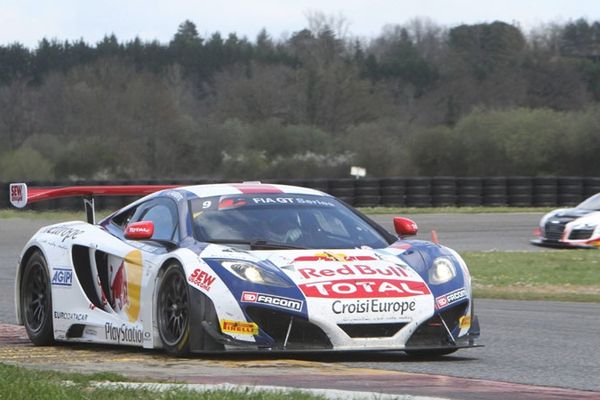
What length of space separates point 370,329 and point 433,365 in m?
0.42

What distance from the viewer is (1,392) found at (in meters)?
5.62

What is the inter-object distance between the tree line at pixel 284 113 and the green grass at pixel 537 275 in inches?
934

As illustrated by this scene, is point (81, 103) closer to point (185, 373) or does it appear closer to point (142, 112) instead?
point (142, 112)

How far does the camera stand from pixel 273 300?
7.46 meters

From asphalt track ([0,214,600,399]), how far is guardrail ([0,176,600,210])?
70.0ft

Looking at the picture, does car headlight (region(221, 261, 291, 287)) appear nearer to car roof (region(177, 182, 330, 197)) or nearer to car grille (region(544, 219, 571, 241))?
car roof (region(177, 182, 330, 197))

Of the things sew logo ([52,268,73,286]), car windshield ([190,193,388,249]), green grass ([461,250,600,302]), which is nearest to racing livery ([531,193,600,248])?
green grass ([461,250,600,302])

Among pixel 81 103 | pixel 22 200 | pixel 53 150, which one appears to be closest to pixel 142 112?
pixel 81 103

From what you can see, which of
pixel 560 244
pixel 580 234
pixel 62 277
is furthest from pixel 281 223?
pixel 560 244

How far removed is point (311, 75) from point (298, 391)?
184 ft

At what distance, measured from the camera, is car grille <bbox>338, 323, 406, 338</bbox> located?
7469mm

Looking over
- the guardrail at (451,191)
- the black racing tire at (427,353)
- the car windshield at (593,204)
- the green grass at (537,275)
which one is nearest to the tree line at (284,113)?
the guardrail at (451,191)

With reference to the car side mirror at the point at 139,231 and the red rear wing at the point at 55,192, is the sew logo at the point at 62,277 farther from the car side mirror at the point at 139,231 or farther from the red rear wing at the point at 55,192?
the car side mirror at the point at 139,231

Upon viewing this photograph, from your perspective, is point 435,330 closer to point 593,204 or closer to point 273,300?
point 273,300
